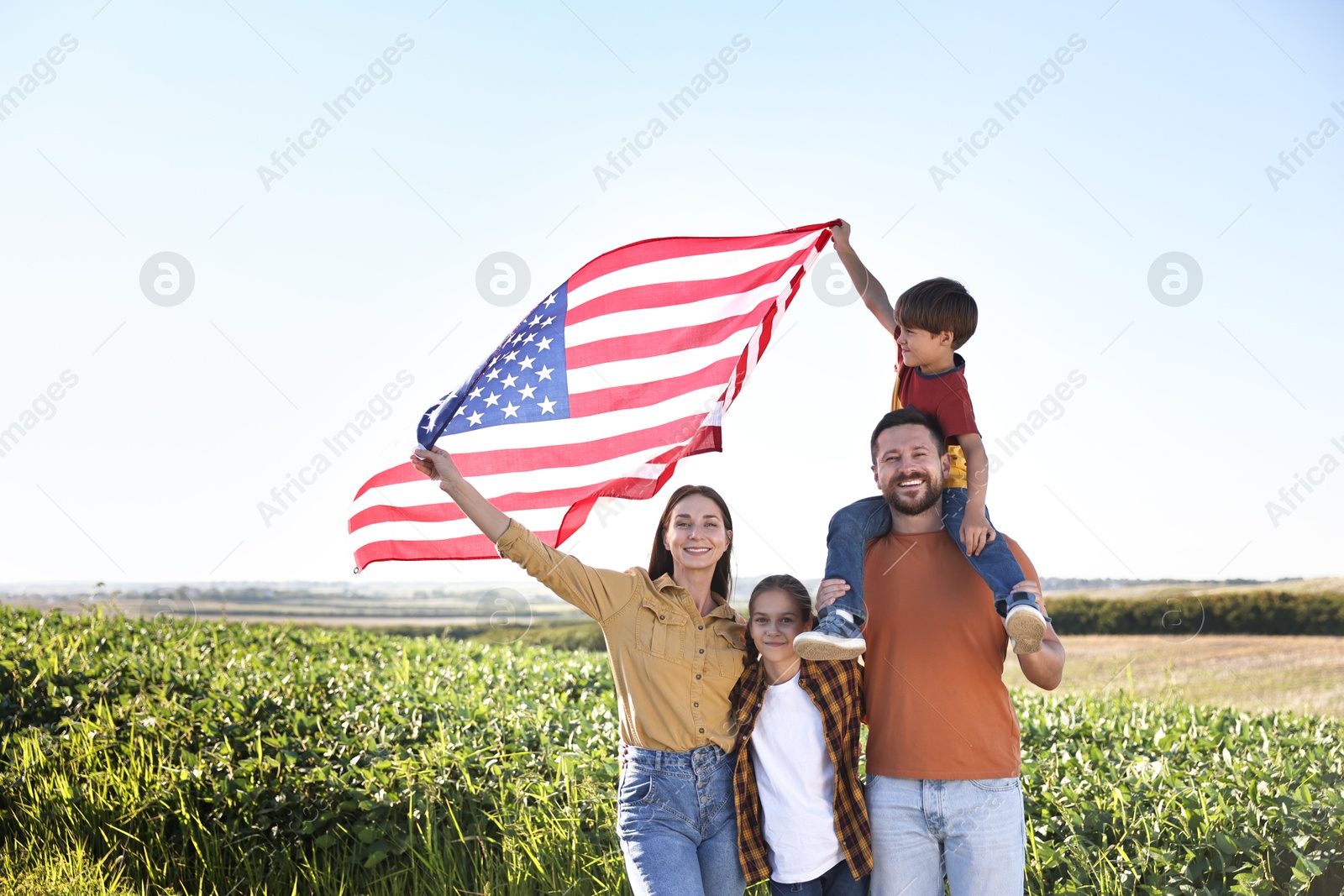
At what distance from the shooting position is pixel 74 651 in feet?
29.3

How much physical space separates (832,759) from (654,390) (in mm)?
2184

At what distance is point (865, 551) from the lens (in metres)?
3.64

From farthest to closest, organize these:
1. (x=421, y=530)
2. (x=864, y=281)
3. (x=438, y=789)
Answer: (x=438, y=789) → (x=421, y=530) → (x=864, y=281)

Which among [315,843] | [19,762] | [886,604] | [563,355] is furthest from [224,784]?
[886,604]

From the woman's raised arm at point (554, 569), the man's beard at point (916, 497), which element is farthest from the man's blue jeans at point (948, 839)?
the woman's raised arm at point (554, 569)

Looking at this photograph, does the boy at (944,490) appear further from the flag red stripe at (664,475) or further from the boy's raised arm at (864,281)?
the flag red stripe at (664,475)

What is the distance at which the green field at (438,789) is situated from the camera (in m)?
3.98

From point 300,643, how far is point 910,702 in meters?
9.14

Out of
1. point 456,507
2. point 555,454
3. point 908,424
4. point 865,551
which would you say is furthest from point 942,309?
point 456,507

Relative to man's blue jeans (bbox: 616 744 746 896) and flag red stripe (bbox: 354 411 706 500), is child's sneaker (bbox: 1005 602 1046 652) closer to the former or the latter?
man's blue jeans (bbox: 616 744 746 896)

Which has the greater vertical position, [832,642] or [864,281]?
[864,281]

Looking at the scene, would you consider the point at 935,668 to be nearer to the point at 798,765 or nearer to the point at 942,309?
the point at 798,765

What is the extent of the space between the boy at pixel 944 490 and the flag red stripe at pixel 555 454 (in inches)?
46.1

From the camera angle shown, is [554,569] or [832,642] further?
[554,569]
